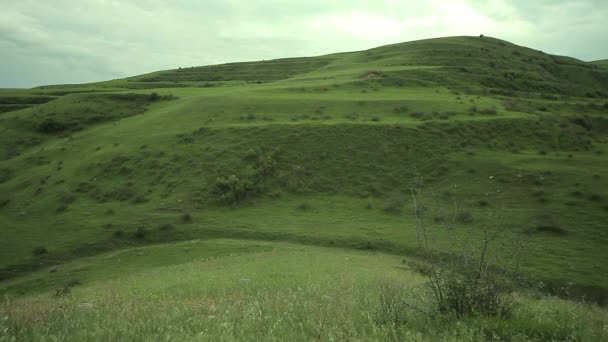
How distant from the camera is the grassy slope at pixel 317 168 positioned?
28.7 m

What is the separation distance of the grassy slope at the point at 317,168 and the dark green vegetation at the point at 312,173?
0.18 metres

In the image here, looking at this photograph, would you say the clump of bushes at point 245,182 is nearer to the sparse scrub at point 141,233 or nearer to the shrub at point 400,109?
the sparse scrub at point 141,233

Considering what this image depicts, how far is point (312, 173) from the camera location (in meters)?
38.7

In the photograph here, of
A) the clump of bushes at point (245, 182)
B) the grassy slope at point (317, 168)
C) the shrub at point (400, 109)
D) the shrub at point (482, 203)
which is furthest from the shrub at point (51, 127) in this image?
the shrub at point (482, 203)

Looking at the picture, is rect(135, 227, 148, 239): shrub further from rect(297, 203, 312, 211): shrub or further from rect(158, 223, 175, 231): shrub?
rect(297, 203, 312, 211): shrub

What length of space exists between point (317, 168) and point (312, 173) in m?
0.94

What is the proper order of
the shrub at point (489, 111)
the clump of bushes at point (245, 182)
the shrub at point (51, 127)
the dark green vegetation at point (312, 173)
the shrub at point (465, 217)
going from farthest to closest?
the shrub at point (51, 127), the shrub at point (489, 111), the clump of bushes at point (245, 182), the shrub at point (465, 217), the dark green vegetation at point (312, 173)

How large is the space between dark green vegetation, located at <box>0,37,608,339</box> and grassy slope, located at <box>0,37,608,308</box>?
18 cm

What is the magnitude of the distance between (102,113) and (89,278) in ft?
148

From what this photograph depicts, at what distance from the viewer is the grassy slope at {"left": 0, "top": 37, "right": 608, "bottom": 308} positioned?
28.7m

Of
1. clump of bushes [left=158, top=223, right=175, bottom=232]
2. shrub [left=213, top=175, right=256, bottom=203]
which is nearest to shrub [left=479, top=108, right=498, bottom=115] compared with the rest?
shrub [left=213, top=175, right=256, bottom=203]

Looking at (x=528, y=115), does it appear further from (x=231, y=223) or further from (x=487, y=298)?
(x=487, y=298)

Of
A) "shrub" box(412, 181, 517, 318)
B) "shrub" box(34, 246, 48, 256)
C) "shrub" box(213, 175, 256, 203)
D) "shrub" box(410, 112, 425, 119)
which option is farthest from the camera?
"shrub" box(410, 112, 425, 119)

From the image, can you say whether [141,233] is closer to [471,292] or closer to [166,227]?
[166,227]
